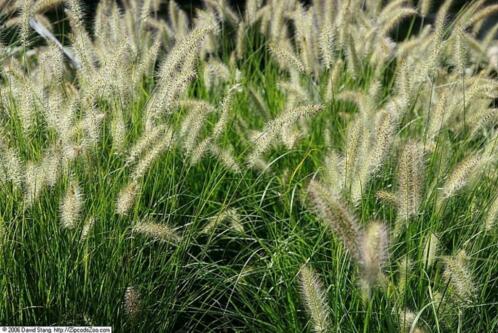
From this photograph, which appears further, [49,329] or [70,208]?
[49,329]

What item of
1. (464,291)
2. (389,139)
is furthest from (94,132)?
(464,291)

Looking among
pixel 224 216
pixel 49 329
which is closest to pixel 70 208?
pixel 49 329

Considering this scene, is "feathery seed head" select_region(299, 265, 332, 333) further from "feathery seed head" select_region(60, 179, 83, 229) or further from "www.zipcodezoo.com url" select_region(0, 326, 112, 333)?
"www.zipcodezoo.com url" select_region(0, 326, 112, 333)

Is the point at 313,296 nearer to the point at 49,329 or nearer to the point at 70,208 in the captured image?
the point at 70,208

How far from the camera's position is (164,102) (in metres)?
3.23

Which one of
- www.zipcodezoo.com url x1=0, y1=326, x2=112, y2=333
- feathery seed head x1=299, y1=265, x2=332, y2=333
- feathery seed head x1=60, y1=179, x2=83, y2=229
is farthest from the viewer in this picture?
www.zipcodezoo.com url x1=0, y1=326, x2=112, y2=333

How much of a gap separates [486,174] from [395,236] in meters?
0.93

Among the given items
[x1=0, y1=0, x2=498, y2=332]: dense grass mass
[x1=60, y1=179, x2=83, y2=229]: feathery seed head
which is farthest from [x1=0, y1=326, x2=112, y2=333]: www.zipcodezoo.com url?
[x1=60, y1=179, x2=83, y2=229]: feathery seed head

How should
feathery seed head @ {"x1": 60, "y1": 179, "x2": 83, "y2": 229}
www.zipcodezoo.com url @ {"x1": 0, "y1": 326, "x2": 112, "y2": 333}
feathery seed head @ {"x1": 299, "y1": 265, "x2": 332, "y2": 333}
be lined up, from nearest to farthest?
feathery seed head @ {"x1": 299, "y1": 265, "x2": 332, "y2": 333} < feathery seed head @ {"x1": 60, "y1": 179, "x2": 83, "y2": 229} < www.zipcodezoo.com url @ {"x1": 0, "y1": 326, "x2": 112, "y2": 333}

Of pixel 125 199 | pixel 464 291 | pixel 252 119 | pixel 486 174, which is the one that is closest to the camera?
pixel 464 291

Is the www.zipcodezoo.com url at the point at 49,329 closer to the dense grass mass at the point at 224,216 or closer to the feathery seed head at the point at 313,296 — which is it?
the dense grass mass at the point at 224,216

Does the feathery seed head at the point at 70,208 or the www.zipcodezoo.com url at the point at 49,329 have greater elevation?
the feathery seed head at the point at 70,208

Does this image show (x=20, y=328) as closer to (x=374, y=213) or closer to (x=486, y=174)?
(x=374, y=213)

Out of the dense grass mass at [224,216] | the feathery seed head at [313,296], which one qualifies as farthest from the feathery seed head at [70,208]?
the feathery seed head at [313,296]
